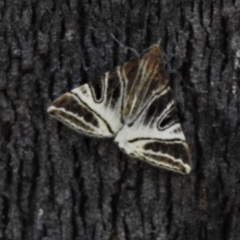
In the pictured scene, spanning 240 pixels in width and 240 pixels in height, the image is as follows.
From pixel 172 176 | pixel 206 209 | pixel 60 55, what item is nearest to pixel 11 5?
pixel 60 55

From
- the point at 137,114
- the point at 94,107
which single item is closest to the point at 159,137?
the point at 137,114

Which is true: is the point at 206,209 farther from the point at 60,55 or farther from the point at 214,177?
the point at 60,55
